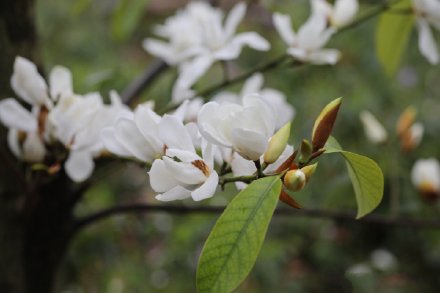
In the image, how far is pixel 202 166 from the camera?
0.54 m

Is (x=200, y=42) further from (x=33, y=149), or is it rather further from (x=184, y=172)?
(x=184, y=172)

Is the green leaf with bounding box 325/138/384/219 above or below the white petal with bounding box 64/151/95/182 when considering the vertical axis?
above

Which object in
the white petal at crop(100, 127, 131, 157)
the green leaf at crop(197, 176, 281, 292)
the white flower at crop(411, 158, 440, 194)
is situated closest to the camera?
the green leaf at crop(197, 176, 281, 292)

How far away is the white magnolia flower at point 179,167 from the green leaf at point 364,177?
0.09 m

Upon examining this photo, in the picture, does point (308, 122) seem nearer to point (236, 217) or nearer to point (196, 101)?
point (196, 101)

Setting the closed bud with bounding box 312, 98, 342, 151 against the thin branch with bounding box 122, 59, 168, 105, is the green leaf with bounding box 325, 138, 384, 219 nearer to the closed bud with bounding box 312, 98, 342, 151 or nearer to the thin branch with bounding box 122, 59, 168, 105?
the closed bud with bounding box 312, 98, 342, 151

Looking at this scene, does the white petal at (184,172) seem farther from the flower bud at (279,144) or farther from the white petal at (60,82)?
the white petal at (60,82)

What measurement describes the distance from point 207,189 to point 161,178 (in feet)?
0.14

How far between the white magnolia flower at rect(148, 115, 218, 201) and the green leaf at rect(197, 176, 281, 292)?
0.13 ft

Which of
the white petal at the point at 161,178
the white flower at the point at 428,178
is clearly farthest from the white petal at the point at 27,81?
the white flower at the point at 428,178

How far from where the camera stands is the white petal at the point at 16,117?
2.30 feet

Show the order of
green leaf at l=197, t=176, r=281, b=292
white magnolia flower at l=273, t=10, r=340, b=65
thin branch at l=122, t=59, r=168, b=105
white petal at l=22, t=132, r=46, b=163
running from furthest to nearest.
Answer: thin branch at l=122, t=59, r=168, b=105 < white magnolia flower at l=273, t=10, r=340, b=65 < white petal at l=22, t=132, r=46, b=163 < green leaf at l=197, t=176, r=281, b=292

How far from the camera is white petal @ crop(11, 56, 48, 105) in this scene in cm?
69

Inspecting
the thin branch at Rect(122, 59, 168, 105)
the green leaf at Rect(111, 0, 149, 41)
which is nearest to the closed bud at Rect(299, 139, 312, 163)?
the thin branch at Rect(122, 59, 168, 105)
